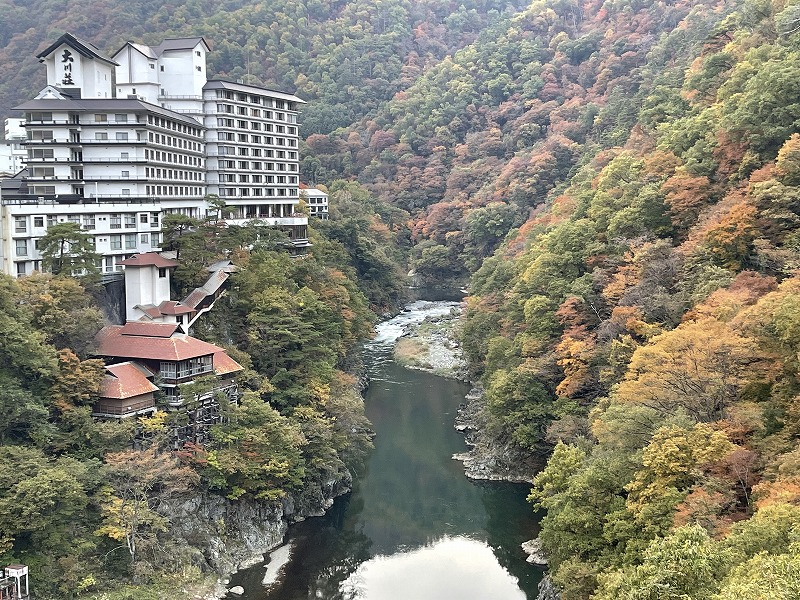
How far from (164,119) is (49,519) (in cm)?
2233

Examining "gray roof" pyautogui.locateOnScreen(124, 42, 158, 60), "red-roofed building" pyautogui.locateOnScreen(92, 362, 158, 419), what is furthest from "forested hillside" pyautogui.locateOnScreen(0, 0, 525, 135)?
"red-roofed building" pyautogui.locateOnScreen(92, 362, 158, 419)

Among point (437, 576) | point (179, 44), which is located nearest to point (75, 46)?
point (179, 44)

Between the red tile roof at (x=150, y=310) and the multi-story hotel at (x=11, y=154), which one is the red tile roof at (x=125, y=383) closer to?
the red tile roof at (x=150, y=310)

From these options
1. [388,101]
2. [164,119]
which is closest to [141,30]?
[388,101]

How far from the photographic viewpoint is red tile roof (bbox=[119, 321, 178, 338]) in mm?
28906

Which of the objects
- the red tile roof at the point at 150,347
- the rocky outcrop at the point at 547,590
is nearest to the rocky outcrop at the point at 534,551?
the rocky outcrop at the point at 547,590

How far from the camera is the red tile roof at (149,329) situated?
28906 millimetres

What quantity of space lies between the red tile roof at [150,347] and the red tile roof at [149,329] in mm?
111

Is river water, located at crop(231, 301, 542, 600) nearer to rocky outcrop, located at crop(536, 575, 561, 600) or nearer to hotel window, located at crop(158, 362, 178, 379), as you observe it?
rocky outcrop, located at crop(536, 575, 561, 600)

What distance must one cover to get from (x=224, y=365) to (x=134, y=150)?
12.3 meters

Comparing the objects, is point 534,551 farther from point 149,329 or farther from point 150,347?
point 149,329

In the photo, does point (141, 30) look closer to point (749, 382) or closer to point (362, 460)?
point (362, 460)

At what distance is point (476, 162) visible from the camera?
267 ft

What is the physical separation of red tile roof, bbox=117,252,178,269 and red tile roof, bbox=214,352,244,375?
508 centimetres
